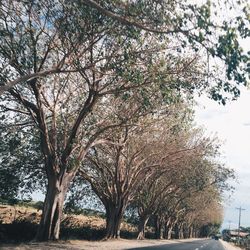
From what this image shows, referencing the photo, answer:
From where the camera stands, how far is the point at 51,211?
21844 millimetres

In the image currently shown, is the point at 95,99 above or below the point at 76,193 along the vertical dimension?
above

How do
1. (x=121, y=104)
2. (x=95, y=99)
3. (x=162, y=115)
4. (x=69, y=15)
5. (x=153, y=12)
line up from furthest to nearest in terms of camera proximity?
(x=162, y=115) → (x=121, y=104) → (x=95, y=99) → (x=69, y=15) → (x=153, y=12)

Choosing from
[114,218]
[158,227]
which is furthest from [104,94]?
[158,227]

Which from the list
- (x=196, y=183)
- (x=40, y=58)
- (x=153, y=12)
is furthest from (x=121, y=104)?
(x=196, y=183)

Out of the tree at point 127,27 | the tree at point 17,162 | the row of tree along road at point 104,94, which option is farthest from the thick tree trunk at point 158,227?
the tree at point 127,27

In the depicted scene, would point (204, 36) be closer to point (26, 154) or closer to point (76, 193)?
point (26, 154)

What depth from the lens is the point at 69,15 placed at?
47.5ft

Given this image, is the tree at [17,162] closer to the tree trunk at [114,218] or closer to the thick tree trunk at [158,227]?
the tree trunk at [114,218]

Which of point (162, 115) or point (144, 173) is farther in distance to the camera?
point (144, 173)

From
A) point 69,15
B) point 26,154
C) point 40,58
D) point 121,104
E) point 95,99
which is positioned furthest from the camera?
point 26,154

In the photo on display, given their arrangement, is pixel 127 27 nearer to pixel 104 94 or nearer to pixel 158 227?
pixel 104 94

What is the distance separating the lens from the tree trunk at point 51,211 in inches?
859

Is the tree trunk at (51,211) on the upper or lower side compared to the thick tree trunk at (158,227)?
lower

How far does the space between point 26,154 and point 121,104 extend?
8.39 meters
